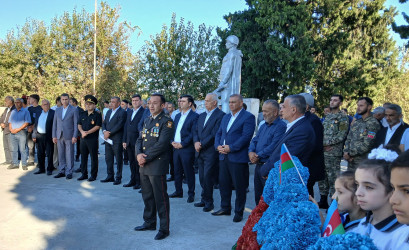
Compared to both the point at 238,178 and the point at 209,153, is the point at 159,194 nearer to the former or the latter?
the point at 238,178

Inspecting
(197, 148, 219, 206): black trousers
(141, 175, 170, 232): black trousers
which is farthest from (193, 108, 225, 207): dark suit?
(141, 175, 170, 232): black trousers

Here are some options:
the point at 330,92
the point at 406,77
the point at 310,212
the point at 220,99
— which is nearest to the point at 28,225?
the point at 310,212

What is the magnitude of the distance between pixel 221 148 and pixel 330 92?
22.8 metres

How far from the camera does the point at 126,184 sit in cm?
792

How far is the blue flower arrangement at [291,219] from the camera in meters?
1.59

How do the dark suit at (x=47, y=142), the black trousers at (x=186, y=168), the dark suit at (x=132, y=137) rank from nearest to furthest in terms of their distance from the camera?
the black trousers at (x=186, y=168) → the dark suit at (x=132, y=137) → the dark suit at (x=47, y=142)

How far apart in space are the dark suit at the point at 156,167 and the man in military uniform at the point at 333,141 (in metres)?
3.21

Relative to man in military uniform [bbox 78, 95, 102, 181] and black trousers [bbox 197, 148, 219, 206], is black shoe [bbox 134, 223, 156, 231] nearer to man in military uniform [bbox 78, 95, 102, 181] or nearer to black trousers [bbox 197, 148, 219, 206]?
black trousers [bbox 197, 148, 219, 206]

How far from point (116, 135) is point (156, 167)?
3.98 m

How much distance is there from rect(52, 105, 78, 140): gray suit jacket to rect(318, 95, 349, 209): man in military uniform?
6154 mm

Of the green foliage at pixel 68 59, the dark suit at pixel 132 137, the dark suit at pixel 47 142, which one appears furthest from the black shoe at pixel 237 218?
the green foliage at pixel 68 59

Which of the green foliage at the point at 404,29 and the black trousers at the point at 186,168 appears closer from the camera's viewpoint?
the black trousers at the point at 186,168

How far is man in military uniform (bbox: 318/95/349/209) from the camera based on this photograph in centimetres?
615

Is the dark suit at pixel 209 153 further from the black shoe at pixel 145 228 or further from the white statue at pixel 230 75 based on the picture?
the white statue at pixel 230 75
